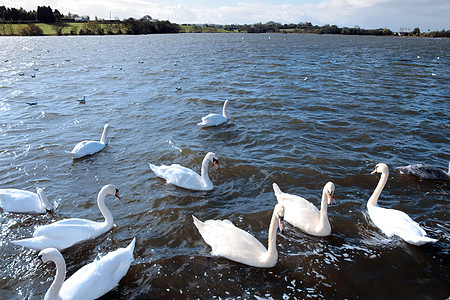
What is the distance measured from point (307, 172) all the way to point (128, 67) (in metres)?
24.5

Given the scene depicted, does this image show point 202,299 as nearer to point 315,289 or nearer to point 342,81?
point 315,289

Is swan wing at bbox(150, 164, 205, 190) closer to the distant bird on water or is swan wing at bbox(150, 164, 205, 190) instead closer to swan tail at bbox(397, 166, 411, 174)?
swan tail at bbox(397, 166, 411, 174)

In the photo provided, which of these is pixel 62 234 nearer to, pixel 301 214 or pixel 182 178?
pixel 182 178

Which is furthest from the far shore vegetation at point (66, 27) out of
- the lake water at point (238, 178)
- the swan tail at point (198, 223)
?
the swan tail at point (198, 223)

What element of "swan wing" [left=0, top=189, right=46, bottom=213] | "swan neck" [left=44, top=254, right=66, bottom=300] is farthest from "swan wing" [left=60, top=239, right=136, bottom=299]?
"swan wing" [left=0, top=189, right=46, bottom=213]

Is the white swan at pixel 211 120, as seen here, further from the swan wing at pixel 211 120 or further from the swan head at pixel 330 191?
the swan head at pixel 330 191

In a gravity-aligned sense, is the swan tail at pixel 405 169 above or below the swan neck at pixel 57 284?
above

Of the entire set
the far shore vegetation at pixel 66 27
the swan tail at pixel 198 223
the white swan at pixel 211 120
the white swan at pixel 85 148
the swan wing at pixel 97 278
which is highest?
the far shore vegetation at pixel 66 27

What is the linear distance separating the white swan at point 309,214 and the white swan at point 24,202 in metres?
5.13

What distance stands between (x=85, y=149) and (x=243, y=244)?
646 cm

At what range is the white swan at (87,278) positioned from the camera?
4242 millimetres

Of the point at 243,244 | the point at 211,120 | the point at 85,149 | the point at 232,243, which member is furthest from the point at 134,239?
the point at 211,120

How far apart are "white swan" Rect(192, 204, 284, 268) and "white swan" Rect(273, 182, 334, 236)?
101 cm

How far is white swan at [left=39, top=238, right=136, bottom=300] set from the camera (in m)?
4.24
